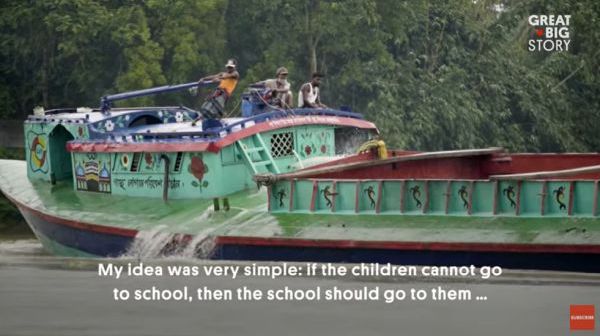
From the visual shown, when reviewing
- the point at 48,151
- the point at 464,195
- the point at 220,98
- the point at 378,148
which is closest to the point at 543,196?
the point at 464,195

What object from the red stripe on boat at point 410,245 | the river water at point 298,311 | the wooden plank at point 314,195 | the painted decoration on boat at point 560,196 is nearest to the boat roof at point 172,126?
the wooden plank at point 314,195

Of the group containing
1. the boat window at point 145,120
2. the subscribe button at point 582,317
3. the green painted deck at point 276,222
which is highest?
the boat window at point 145,120

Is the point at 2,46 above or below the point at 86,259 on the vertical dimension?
above

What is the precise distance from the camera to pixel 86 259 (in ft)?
72.9

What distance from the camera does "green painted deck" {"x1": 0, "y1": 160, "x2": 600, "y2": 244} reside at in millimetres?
18359

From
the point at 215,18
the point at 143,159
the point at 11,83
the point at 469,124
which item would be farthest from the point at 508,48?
the point at 143,159

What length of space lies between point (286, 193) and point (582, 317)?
6.08 metres

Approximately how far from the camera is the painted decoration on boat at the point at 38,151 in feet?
82.9

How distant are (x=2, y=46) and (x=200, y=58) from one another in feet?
16.2

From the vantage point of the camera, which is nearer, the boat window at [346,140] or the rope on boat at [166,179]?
the rope on boat at [166,179]

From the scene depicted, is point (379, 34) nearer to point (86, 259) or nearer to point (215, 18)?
point (215, 18)

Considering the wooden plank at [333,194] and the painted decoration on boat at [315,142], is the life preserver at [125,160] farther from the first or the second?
the wooden plank at [333,194]

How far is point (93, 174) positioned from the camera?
947 inches

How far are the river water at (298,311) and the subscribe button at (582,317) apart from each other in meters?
0.09
